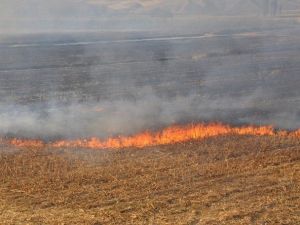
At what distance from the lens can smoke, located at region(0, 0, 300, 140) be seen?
17000mm

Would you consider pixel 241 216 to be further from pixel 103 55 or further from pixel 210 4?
pixel 210 4

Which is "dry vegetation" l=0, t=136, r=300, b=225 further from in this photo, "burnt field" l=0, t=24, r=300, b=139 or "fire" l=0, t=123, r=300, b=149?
"burnt field" l=0, t=24, r=300, b=139

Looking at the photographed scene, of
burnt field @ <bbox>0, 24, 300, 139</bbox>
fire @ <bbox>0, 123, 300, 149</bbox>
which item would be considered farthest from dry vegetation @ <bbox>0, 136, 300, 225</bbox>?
burnt field @ <bbox>0, 24, 300, 139</bbox>

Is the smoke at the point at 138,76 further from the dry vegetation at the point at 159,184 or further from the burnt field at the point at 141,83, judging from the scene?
the dry vegetation at the point at 159,184

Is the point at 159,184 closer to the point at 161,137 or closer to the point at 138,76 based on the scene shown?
the point at 161,137

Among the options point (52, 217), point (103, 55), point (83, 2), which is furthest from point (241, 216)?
point (83, 2)

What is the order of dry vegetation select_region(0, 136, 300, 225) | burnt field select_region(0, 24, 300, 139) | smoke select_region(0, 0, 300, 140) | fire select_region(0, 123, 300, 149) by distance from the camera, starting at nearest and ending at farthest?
dry vegetation select_region(0, 136, 300, 225)
fire select_region(0, 123, 300, 149)
burnt field select_region(0, 24, 300, 139)
smoke select_region(0, 0, 300, 140)

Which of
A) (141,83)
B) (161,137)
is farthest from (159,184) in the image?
(141,83)

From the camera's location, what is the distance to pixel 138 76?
2792cm

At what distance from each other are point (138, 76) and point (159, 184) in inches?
698

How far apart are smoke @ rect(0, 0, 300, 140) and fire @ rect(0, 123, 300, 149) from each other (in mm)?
728

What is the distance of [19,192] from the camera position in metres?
10.4

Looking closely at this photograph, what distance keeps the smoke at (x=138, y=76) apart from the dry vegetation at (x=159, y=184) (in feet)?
9.47

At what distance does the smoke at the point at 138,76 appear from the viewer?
17000mm
